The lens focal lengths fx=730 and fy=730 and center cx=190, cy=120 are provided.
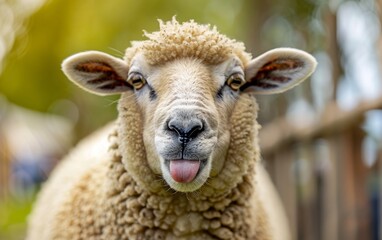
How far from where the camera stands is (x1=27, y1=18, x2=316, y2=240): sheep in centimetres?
344

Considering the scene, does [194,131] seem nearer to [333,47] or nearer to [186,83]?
[186,83]

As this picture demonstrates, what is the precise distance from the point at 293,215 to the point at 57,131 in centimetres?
1058

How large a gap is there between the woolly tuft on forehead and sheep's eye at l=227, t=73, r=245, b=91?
100 millimetres

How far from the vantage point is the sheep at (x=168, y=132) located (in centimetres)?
344

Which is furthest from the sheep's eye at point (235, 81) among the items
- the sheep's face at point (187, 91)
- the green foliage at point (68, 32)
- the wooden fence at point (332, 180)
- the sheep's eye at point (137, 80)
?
the green foliage at point (68, 32)

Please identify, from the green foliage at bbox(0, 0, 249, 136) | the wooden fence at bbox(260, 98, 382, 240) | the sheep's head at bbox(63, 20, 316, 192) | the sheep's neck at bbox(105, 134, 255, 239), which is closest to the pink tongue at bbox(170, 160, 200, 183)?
the sheep's head at bbox(63, 20, 316, 192)

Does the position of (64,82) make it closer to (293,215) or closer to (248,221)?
(293,215)

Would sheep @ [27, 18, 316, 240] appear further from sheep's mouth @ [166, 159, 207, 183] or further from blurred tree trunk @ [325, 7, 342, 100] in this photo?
blurred tree trunk @ [325, 7, 342, 100]

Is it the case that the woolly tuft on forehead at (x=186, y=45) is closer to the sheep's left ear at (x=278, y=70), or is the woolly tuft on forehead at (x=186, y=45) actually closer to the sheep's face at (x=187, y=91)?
the sheep's face at (x=187, y=91)

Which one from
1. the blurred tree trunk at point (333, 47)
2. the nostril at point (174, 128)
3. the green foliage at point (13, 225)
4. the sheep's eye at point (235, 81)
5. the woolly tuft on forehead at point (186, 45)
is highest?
the blurred tree trunk at point (333, 47)

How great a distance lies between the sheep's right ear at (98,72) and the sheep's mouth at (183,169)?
691 mm

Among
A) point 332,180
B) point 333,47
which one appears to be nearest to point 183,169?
point 332,180

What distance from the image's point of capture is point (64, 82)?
1324cm

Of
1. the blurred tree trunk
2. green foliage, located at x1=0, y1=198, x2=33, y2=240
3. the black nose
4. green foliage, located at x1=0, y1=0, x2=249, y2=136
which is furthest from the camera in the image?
green foliage, located at x1=0, y1=0, x2=249, y2=136
